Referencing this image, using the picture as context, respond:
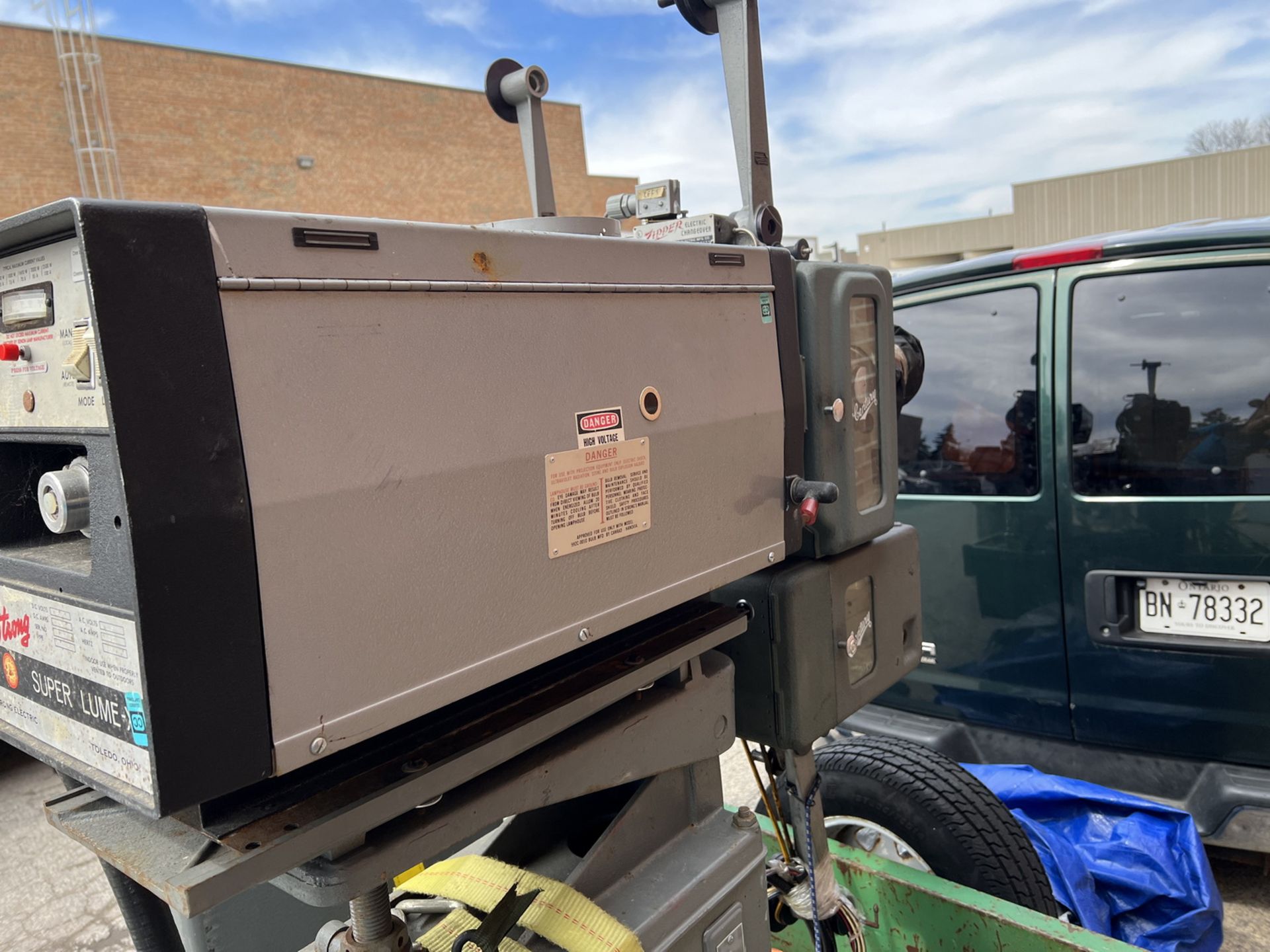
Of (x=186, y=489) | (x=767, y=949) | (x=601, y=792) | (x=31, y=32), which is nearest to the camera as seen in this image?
(x=186, y=489)

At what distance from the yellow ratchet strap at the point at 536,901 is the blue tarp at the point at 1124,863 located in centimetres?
157

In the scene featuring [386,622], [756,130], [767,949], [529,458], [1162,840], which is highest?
[756,130]

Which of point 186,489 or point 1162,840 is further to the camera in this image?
point 1162,840

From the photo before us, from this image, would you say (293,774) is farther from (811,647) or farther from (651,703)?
(811,647)

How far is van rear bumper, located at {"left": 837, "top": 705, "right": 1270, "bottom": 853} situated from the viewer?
97.4 inches

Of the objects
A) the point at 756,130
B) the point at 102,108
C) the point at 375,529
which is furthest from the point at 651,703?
the point at 102,108

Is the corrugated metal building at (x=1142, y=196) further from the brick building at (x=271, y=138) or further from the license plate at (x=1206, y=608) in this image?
the license plate at (x=1206, y=608)

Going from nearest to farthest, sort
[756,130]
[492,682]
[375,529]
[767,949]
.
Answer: [375,529], [492,682], [767,949], [756,130]

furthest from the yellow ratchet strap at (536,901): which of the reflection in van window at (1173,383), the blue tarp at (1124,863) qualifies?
the reflection in van window at (1173,383)

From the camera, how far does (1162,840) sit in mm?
2305

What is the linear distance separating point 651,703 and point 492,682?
39 cm

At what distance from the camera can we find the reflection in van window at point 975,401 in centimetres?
295

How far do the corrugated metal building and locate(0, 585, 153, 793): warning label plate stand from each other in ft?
64.0

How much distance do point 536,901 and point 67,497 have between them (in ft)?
2.53
